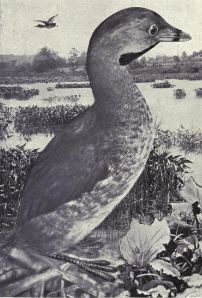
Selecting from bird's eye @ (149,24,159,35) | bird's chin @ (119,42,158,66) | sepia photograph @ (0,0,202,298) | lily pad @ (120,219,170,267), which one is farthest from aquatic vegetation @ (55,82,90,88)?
lily pad @ (120,219,170,267)

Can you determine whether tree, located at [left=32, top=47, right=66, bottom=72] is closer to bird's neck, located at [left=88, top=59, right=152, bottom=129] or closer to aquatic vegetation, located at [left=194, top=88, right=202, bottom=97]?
bird's neck, located at [left=88, top=59, right=152, bottom=129]

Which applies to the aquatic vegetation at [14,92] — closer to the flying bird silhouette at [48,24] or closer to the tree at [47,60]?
the tree at [47,60]

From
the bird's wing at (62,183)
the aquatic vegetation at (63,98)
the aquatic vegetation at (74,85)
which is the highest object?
the aquatic vegetation at (74,85)

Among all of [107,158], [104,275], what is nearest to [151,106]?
[107,158]

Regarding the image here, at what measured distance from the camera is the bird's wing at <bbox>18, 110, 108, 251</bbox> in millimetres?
1666

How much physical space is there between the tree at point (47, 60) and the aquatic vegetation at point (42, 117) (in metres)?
0.13

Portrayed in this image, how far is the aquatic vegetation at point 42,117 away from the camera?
5.79 ft

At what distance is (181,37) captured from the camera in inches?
68.0

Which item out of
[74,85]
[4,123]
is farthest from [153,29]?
[4,123]

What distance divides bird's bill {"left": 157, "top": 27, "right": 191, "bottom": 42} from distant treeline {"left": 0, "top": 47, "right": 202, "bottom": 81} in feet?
0.20

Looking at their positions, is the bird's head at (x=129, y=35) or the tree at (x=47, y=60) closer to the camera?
the bird's head at (x=129, y=35)

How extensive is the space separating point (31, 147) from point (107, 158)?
27 cm

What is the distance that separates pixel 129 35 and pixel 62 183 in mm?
487

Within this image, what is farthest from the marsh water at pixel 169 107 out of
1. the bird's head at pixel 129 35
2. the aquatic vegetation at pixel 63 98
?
the bird's head at pixel 129 35
